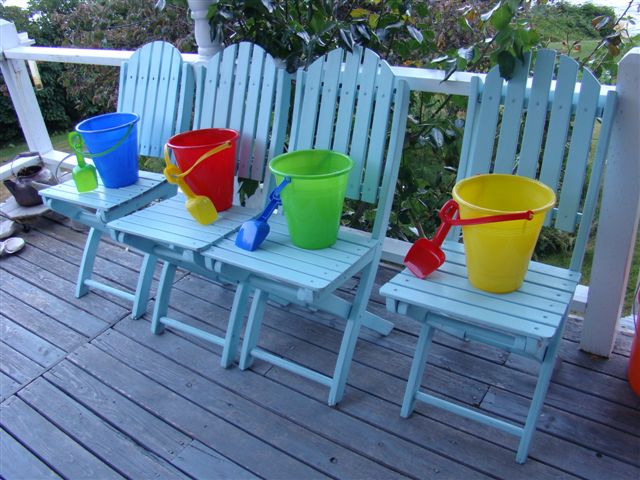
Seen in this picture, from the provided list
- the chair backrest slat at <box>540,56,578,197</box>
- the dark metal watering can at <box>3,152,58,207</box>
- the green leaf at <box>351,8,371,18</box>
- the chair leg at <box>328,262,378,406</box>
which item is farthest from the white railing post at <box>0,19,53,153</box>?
the chair backrest slat at <box>540,56,578,197</box>

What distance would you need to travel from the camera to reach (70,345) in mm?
2459

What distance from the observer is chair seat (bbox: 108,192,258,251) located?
6.52 ft

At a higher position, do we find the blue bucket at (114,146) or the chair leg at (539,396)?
the blue bucket at (114,146)

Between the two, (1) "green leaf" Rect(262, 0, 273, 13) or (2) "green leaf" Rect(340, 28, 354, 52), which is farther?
(1) "green leaf" Rect(262, 0, 273, 13)

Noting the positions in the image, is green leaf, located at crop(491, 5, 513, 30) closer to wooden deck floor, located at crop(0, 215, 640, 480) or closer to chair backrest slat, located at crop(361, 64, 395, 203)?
chair backrest slat, located at crop(361, 64, 395, 203)

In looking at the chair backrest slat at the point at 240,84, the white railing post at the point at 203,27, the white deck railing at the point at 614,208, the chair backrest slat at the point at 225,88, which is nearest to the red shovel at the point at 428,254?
the white deck railing at the point at 614,208

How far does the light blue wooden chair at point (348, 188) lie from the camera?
1899 mm

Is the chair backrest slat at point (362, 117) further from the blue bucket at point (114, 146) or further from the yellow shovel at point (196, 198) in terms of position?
the blue bucket at point (114, 146)

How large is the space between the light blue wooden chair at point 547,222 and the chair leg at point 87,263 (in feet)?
5.80

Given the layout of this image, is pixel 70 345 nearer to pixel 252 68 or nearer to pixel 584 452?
pixel 252 68

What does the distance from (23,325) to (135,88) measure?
50.0 inches

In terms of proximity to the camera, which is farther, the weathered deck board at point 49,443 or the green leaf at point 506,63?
the weathered deck board at point 49,443

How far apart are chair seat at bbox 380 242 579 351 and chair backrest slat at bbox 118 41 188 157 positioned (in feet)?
4.76

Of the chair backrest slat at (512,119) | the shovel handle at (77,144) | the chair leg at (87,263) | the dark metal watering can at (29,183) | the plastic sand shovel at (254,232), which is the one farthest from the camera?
the dark metal watering can at (29,183)
